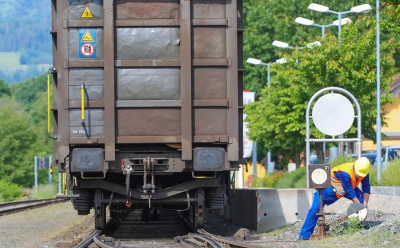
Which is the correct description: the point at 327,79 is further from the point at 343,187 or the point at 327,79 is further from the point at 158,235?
the point at 343,187

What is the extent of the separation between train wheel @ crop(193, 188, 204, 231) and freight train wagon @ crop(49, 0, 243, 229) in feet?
3.37

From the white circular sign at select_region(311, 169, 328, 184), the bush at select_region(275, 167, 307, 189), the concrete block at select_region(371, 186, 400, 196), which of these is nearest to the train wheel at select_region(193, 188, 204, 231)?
the white circular sign at select_region(311, 169, 328, 184)

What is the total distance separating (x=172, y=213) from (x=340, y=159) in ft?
27.1

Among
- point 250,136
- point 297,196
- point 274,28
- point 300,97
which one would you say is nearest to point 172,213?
point 297,196

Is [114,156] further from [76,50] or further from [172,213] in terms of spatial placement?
[172,213]

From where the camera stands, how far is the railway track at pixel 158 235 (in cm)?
1315

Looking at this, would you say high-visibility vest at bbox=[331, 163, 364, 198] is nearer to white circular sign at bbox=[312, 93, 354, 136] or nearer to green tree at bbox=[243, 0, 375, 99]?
white circular sign at bbox=[312, 93, 354, 136]

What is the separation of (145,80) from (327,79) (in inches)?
673

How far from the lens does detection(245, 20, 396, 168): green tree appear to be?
30.0m

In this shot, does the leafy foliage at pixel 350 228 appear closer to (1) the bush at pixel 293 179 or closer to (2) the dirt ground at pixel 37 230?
(2) the dirt ground at pixel 37 230

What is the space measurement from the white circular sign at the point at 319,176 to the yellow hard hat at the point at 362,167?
0.53m

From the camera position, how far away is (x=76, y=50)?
45.2ft

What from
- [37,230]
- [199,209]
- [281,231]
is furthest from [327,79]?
[199,209]

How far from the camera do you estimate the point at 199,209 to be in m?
14.9
